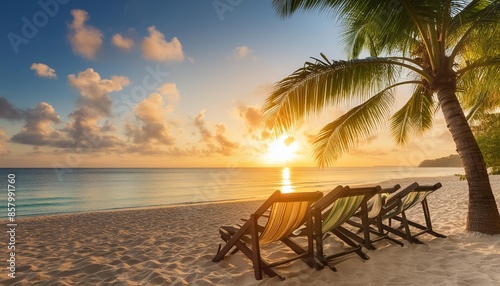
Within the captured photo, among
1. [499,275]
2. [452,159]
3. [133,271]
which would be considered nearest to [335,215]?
[499,275]

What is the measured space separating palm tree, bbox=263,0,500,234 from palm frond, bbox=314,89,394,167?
2 centimetres

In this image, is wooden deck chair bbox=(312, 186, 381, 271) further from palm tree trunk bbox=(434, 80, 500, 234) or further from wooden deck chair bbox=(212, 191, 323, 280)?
palm tree trunk bbox=(434, 80, 500, 234)

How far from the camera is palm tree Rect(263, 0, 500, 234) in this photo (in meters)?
4.84

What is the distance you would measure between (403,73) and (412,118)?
2.05 m

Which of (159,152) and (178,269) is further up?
(159,152)

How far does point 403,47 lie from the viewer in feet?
→ 20.4

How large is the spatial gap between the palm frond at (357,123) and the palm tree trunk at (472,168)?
1361 mm

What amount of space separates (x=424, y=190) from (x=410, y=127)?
4.23 metres

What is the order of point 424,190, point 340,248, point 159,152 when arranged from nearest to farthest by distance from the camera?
point 340,248 < point 424,190 < point 159,152

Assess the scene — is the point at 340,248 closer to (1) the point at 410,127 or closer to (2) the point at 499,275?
(2) the point at 499,275

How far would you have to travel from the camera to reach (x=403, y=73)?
6633 millimetres

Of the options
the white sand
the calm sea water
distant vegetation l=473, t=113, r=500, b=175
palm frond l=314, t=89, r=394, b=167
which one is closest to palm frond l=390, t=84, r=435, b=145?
palm frond l=314, t=89, r=394, b=167

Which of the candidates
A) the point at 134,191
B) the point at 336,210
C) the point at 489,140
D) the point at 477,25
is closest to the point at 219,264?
the point at 336,210

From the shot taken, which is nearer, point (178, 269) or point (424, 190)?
point (178, 269)
